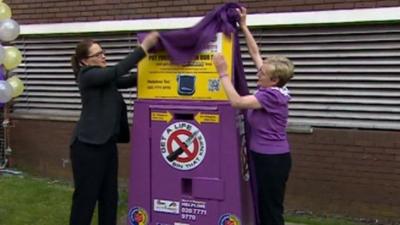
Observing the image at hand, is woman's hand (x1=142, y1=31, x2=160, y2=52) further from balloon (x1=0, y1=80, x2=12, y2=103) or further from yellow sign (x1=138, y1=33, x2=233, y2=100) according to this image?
balloon (x1=0, y1=80, x2=12, y2=103)

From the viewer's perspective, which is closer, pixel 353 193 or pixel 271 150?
pixel 271 150

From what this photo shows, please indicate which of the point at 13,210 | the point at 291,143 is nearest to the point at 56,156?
the point at 13,210

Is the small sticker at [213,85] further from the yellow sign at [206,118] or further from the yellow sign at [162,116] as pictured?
the yellow sign at [162,116]

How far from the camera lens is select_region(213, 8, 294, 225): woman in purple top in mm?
3977

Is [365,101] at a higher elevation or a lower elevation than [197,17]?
lower

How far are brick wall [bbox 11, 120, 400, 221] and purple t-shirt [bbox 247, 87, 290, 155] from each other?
1.93 meters

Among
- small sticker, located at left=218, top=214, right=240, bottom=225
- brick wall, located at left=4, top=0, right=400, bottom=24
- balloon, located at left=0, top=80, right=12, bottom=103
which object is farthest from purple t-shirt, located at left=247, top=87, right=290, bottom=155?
balloon, located at left=0, top=80, right=12, bottom=103

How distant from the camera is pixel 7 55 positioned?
7.05 m

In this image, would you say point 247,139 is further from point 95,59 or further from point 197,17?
point 197,17

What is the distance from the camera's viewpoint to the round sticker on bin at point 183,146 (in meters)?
4.18

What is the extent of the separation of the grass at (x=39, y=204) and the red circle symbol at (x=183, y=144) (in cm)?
188

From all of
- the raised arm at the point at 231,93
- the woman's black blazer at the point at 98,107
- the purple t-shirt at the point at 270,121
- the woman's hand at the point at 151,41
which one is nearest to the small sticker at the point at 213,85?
the raised arm at the point at 231,93

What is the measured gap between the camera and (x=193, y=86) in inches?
164

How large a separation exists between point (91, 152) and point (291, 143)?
97.6 inches
